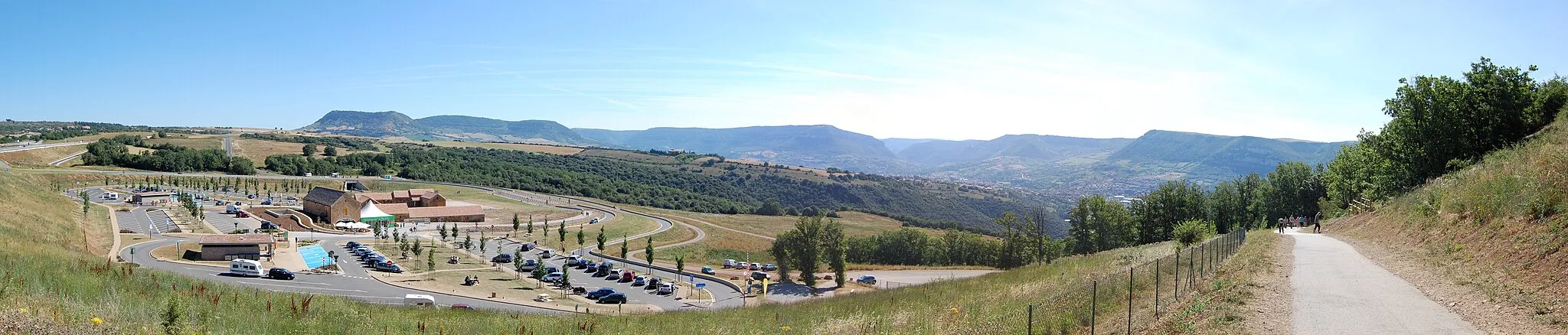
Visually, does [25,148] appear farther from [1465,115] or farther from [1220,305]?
[1465,115]

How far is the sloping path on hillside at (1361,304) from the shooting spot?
32.8ft

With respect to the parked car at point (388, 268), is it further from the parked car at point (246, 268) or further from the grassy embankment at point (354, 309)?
the grassy embankment at point (354, 309)

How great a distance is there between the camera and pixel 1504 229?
538 inches

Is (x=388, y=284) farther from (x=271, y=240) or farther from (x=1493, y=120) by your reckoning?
(x=1493, y=120)

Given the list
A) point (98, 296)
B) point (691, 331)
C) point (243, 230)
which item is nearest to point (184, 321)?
point (98, 296)

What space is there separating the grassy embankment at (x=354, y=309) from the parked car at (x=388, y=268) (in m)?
20.7

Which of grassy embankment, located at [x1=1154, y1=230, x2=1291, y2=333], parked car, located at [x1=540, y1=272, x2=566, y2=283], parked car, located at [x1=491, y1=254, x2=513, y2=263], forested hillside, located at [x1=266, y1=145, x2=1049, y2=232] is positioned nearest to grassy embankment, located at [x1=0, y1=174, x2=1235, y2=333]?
grassy embankment, located at [x1=1154, y1=230, x2=1291, y2=333]

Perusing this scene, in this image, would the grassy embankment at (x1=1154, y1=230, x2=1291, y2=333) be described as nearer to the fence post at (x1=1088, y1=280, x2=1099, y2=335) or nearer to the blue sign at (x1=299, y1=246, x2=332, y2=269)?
the fence post at (x1=1088, y1=280, x2=1099, y2=335)

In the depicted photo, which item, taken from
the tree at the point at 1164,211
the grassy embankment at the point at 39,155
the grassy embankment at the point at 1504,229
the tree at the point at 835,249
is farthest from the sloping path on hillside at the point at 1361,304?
the grassy embankment at the point at 39,155

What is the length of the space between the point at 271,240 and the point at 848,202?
458 feet

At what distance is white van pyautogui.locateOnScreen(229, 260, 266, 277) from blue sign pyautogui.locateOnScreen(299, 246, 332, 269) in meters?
5.65

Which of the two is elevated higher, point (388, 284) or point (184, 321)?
point (184, 321)

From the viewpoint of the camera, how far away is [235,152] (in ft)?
424

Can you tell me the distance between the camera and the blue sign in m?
44.6
